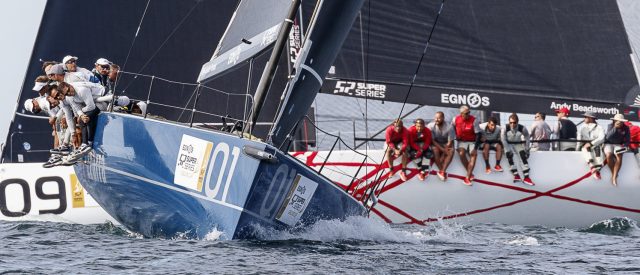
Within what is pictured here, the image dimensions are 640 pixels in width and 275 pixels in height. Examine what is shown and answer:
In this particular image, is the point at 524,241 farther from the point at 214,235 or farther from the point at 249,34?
the point at 249,34

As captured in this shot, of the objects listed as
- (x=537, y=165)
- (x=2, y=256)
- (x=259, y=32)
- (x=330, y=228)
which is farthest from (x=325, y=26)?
(x=537, y=165)

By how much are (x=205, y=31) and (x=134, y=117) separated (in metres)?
5.30

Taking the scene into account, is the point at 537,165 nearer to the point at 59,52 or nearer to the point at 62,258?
the point at 59,52

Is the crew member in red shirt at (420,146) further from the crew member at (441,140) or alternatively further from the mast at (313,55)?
the mast at (313,55)

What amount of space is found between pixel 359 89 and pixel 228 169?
5029 mm

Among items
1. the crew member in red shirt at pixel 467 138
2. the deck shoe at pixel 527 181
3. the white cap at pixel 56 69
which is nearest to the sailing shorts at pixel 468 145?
the crew member in red shirt at pixel 467 138

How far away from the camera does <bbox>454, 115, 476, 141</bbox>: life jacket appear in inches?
539

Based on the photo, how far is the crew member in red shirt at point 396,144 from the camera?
13.4 meters

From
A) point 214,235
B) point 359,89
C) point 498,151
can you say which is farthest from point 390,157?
point 214,235

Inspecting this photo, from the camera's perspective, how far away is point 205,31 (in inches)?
598

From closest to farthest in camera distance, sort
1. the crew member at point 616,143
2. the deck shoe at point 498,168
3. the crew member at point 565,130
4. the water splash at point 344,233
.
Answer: the water splash at point 344,233, the deck shoe at point 498,168, the crew member at point 616,143, the crew member at point 565,130

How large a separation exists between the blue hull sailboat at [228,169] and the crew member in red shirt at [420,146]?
10.3 feet

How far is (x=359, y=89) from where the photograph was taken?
14.4 metres

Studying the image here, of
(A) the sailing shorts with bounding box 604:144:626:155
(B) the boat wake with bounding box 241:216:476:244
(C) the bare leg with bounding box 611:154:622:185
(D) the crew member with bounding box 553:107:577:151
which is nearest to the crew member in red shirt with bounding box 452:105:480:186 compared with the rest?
(D) the crew member with bounding box 553:107:577:151
